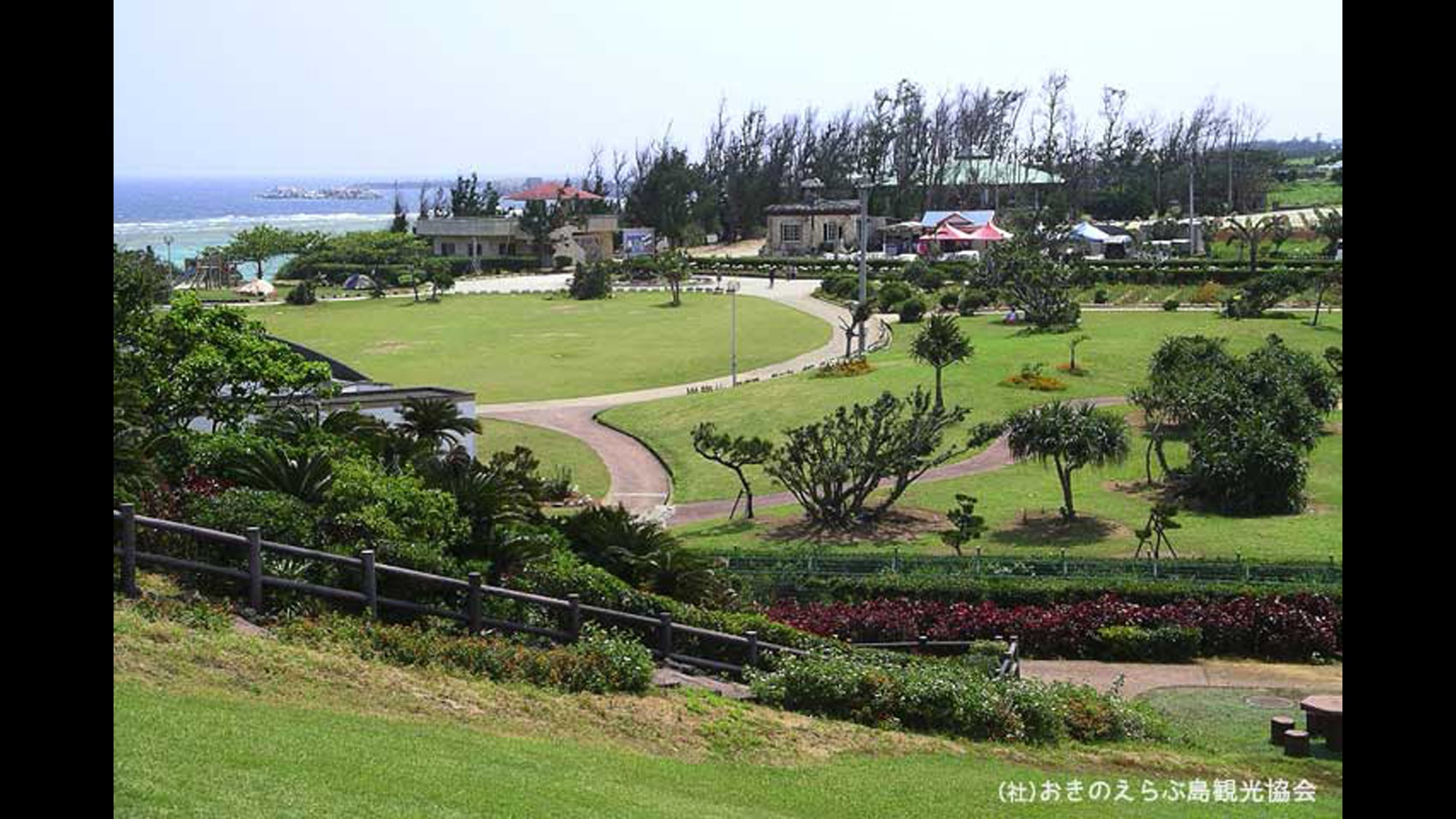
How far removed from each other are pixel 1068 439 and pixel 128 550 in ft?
64.8

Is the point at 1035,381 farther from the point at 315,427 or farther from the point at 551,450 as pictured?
the point at 315,427

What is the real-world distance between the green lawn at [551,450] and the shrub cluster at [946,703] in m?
18.5

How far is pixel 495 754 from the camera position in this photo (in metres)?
10.7

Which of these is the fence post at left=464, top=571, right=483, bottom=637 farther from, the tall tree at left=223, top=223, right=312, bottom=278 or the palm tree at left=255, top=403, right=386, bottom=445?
the tall tree at left=223, top=223, right=312, bottom=278

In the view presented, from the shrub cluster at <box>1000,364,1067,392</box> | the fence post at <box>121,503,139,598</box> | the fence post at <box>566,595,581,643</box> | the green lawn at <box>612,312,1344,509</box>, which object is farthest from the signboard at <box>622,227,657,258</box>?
the fence post at <box>121,503,139,598</box>

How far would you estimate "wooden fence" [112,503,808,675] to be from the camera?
493 inches

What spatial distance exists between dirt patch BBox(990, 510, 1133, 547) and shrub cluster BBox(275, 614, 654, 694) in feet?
49.2

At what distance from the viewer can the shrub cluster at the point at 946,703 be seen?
45.3ft

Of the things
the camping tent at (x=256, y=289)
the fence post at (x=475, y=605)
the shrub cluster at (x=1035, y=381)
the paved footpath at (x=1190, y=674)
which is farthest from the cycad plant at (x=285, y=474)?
the camping tent at (x=256, y=289)

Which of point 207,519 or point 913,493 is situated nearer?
point 207,519

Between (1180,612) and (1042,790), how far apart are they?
9.91 metres

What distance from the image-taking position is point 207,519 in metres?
14.9
